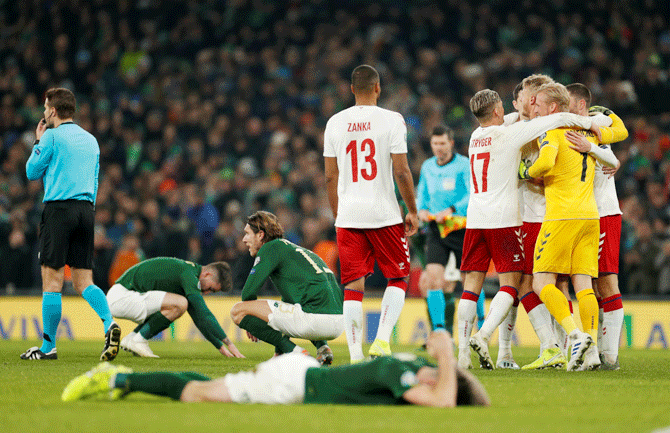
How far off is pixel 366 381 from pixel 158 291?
5.13 meters

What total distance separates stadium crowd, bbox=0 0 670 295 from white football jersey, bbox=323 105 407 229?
21.7 ft

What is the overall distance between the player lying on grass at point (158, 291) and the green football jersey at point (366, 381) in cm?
441

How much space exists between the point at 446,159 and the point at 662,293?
484 cm

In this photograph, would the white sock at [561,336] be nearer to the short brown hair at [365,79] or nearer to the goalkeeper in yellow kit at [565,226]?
the goalkeeper in yellow kit at [565,226]

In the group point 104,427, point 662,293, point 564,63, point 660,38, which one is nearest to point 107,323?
point 104,427

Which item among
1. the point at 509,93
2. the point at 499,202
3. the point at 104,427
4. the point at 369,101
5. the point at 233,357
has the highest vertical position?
the point at 509,93

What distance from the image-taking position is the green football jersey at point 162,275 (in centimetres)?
Result: 880

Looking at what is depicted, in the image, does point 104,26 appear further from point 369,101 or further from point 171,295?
point 369,101

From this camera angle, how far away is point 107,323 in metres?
7.59

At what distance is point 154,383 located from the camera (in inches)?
168

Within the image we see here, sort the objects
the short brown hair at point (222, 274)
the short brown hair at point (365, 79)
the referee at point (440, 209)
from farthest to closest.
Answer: the referee at point (440, 209), the short brown hair at point (222, 274), the short brown hair at point (365, 79)

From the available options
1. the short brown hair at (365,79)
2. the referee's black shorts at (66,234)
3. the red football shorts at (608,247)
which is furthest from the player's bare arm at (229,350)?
the red football shorts at (608,247)

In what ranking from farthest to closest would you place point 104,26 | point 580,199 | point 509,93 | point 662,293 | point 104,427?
point 104,26 → point 509,93 → point 662,293 → point 580,199 → point 104,427

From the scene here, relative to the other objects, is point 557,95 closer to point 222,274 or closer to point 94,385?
point 222,274
